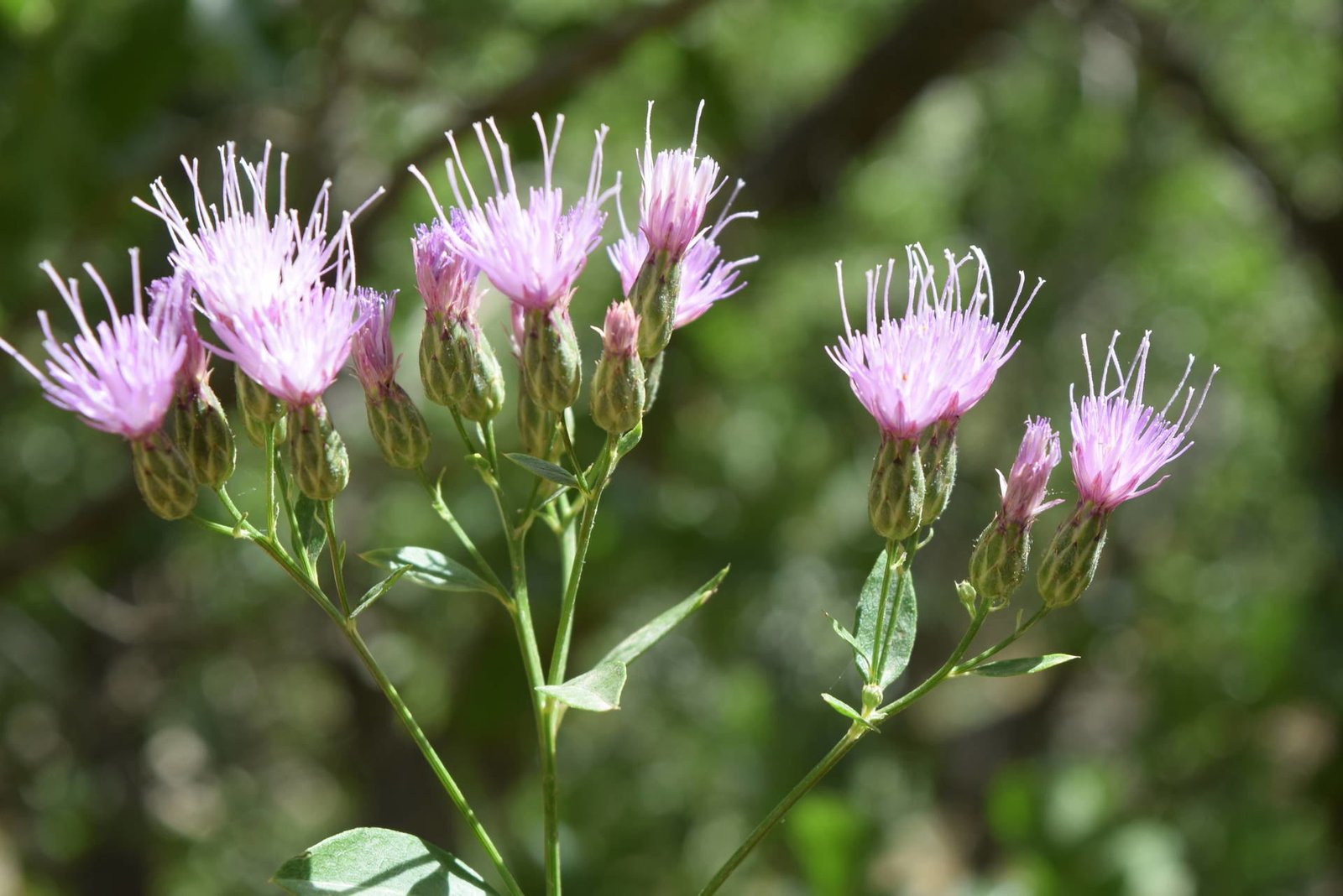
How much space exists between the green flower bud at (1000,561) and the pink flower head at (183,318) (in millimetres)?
805

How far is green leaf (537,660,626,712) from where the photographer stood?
1077mm

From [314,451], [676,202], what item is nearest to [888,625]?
[676,202]

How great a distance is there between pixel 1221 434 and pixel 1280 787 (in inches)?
68.1

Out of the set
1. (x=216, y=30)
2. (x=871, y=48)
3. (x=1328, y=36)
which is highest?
(x=216, y=30)

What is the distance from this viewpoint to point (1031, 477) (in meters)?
1.39

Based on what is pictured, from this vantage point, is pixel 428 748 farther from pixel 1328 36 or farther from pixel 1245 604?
pixel 1328 36

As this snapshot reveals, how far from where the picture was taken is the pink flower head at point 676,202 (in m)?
1.38

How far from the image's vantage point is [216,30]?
2709mm

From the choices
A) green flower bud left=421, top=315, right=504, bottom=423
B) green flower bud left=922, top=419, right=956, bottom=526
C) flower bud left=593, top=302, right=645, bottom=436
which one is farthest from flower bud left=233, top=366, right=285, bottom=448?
green flower bud left=922, top=419, right=956, bottom=526

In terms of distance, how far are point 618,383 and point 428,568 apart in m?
0.26

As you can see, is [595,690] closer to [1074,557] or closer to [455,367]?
[455,367]

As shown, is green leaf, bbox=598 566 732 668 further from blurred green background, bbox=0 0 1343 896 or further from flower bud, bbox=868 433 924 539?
blurred green background, bbox=0 0 1343 896

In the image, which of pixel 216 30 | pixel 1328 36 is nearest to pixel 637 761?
pixel 216 30

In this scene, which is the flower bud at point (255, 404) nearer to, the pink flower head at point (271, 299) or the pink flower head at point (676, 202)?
the pink flower head at point (271, 299)
